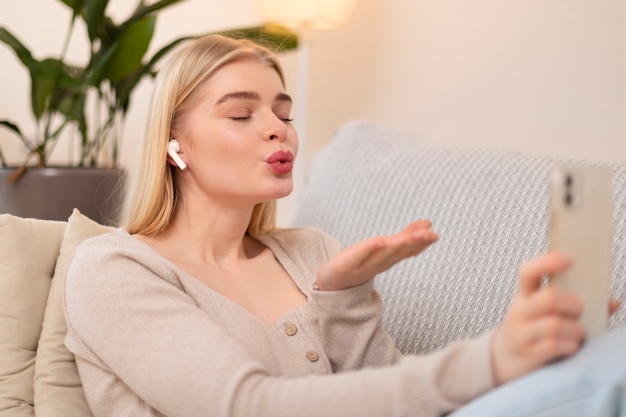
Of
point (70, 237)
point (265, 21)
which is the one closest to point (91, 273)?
point (70, 237)

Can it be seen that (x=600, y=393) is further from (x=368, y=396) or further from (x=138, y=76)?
(x=138, y=76)

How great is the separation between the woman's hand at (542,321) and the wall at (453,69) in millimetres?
926

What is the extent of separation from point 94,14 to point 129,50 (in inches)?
4.7

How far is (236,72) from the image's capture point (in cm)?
134

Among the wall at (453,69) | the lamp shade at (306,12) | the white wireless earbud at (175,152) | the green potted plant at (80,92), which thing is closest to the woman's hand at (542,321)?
the white wireless earbud at (175,152)

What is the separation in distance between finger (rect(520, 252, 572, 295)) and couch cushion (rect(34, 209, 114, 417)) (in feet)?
2.54

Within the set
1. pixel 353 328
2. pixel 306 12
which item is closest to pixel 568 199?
pixel 353 328

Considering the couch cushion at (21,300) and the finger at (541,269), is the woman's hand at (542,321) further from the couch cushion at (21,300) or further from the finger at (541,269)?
the couch cushion at (21,300)

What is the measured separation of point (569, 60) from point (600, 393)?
53.2 inches

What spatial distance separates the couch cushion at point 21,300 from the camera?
1292 millimetres

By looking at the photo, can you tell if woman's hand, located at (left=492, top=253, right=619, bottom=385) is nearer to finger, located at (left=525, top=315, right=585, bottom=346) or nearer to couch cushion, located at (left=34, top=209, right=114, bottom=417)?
finger, located at (left=525, top=315, right=585, bottom=346)

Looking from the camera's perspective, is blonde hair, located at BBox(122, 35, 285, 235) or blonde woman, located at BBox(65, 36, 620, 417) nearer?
blonde woman, located at BBox(65, 36, 620, 417)

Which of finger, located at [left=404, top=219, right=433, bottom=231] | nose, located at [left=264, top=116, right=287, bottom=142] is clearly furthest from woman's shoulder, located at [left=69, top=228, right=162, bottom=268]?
finger, located at [left=404, top=219, right=433, bottom=231]

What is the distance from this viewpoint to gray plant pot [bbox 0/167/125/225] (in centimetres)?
190
